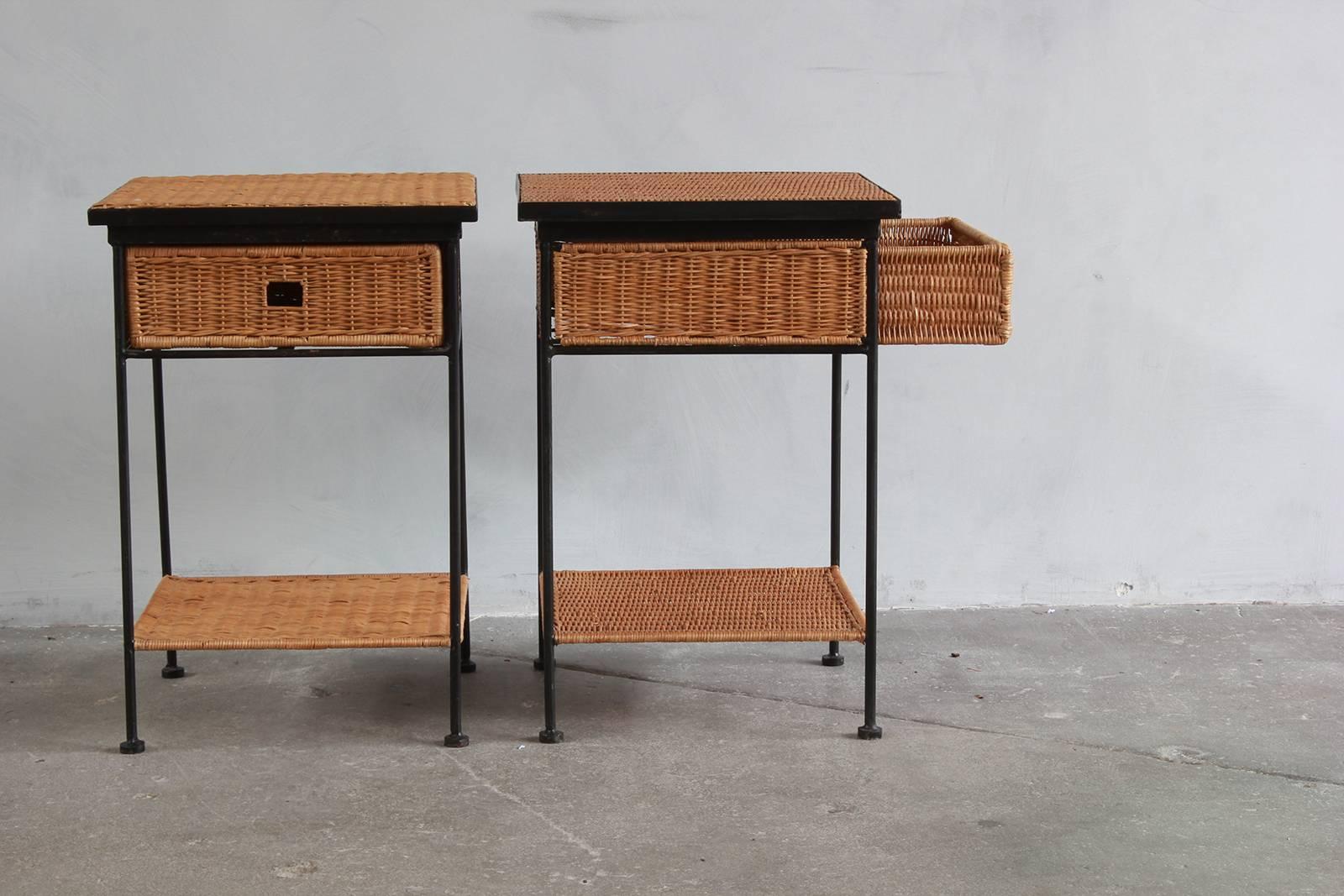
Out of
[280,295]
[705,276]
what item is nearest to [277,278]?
[280,295]

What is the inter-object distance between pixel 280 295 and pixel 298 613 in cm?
63

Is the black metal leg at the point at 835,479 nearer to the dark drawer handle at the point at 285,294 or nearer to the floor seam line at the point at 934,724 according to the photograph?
the floor seam line at the point at 934,724

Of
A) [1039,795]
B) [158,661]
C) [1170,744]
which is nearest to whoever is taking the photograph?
[1039,795]

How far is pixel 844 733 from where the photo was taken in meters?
2.48

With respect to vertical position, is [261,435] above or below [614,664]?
above

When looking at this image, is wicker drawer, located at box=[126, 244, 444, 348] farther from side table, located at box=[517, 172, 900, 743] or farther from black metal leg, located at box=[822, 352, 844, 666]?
black metal leg, located at box=[822, 352, 844, 666]

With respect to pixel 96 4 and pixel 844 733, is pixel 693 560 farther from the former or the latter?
pixel 96 4

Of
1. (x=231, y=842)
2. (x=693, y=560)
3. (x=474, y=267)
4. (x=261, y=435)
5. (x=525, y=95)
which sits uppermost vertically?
(x=525, y=95)

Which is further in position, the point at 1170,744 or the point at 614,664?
the point at 614,664

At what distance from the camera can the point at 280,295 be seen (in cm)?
228

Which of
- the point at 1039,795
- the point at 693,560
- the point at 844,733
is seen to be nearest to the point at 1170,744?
the point at 1039,795

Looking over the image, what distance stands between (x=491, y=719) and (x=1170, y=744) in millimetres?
1194

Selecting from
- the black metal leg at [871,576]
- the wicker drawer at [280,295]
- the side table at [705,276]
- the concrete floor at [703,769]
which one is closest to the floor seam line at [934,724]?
the concrete floor at [703,769]

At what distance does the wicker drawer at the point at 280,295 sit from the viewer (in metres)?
2.25
